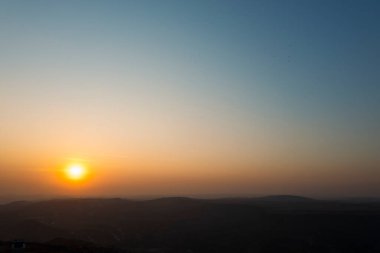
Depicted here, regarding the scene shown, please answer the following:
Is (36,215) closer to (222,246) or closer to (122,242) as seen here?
(122,242)

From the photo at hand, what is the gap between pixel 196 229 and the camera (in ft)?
375

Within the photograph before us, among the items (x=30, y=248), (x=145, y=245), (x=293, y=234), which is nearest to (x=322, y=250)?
(x=293, y=234)

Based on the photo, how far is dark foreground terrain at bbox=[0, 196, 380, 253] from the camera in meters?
95.7

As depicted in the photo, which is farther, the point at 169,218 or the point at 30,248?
the point at 169,218

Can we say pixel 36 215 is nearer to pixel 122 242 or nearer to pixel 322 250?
pixel 122 242

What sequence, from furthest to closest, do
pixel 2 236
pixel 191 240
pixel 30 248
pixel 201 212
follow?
pixel 201 212
pixel 191 240
pixel 2 236
pixel 30 248

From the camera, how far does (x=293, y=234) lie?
106938 mm

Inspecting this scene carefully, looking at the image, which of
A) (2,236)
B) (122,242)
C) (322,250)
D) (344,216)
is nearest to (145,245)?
(122,242)

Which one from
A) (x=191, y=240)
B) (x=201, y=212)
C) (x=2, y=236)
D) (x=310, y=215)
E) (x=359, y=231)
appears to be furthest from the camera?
(x=201, y=212)

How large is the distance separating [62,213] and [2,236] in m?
39.4

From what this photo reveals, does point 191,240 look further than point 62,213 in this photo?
No

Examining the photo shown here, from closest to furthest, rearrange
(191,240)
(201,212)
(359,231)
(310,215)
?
1. (191,240)
2. (359,231)
3. (310,215)
4. (201,212)

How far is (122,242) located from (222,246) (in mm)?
A: 20702

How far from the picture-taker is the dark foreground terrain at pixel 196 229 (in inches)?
3767
